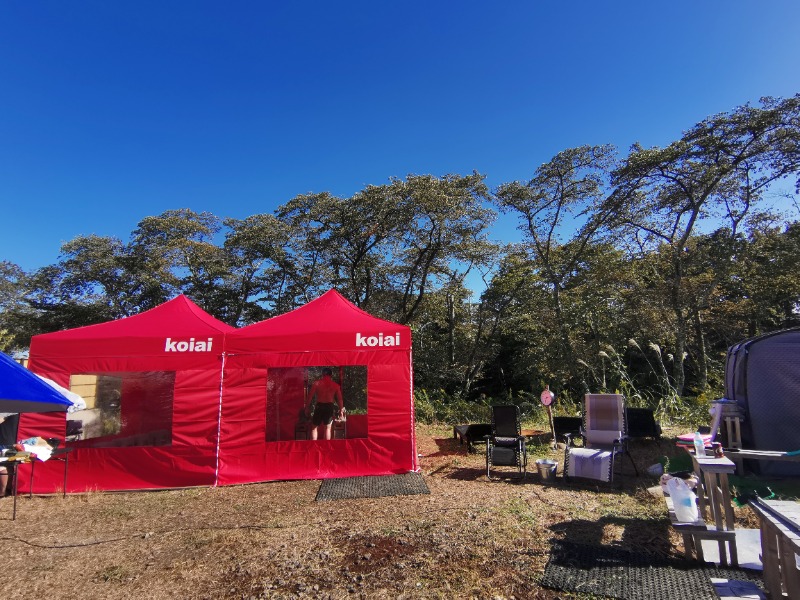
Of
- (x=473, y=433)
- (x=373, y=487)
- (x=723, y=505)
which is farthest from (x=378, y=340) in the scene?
(x=723, y=505)

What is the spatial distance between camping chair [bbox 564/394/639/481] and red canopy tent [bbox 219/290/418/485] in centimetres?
227

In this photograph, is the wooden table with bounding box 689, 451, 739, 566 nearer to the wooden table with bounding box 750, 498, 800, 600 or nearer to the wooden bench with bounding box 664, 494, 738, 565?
the wooden bench with bounding box 664, 494, 738, 565

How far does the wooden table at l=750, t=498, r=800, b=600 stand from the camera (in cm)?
240

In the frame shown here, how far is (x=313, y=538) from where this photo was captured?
425 cm

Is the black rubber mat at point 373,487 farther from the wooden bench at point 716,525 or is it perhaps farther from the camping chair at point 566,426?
the camping chair at point 566,426

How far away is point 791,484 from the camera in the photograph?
516 centimetres

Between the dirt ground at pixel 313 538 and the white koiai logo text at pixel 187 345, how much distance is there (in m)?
1.95

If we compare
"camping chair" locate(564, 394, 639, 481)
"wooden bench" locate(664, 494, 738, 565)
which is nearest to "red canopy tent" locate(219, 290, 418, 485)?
"camping chair" locate(564, 394, 639, 481)

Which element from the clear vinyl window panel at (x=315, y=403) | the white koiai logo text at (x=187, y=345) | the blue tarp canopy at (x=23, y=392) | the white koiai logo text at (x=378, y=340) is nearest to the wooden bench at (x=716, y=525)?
the white koiai logo text at (x=378, y=340)

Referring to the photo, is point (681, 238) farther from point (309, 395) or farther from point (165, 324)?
point (165, 324)

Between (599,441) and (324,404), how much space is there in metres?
4.21

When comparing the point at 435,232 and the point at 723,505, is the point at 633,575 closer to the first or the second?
the point at 723,505

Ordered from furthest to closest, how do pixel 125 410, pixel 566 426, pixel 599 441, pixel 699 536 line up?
pixel 566 426, pixel 125 410, pixel 599 441, pixel 699 536

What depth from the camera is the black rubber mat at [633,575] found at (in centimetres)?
298
